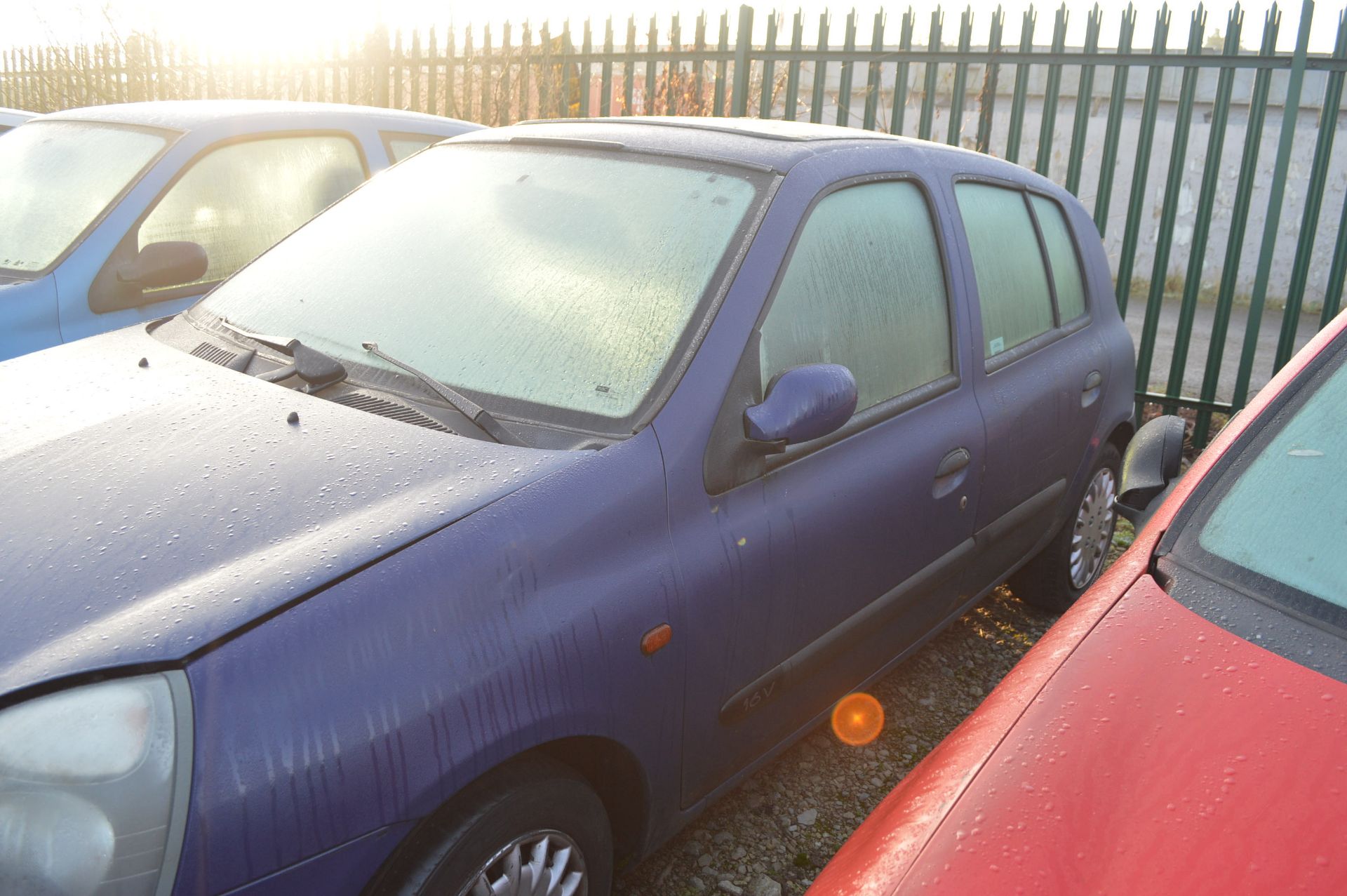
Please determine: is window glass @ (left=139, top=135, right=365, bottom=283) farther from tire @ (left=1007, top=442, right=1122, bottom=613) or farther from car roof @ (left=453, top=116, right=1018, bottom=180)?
tire @ (left=1007, top=442, right=1122, bottom=613)

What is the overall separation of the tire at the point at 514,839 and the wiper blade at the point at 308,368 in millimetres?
944

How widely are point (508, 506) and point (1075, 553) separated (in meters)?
2.80

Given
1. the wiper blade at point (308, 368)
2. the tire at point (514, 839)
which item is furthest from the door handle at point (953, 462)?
the wiper blade at point (308, 368)

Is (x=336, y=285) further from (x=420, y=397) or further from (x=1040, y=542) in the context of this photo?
(x=1040, y=542)

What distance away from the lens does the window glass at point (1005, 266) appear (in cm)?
310

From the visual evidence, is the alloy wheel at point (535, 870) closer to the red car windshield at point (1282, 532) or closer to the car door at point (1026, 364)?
the red car windshield at point (1282, 532)

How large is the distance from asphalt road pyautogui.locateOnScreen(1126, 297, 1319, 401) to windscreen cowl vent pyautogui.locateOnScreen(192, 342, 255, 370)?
559 cm

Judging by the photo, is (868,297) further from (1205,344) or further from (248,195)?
(1205,344)

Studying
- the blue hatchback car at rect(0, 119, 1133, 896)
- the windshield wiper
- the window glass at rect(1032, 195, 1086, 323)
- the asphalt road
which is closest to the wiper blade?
the blue hatchback car at rect(0, 119, 1133, 896)

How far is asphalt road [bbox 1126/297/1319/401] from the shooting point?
26.1ft

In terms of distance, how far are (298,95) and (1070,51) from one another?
7.27 m

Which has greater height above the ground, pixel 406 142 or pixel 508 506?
pixel 406 142

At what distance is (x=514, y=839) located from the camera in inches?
67.5

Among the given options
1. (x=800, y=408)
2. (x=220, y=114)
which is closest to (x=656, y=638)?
(x=800, y=408)
